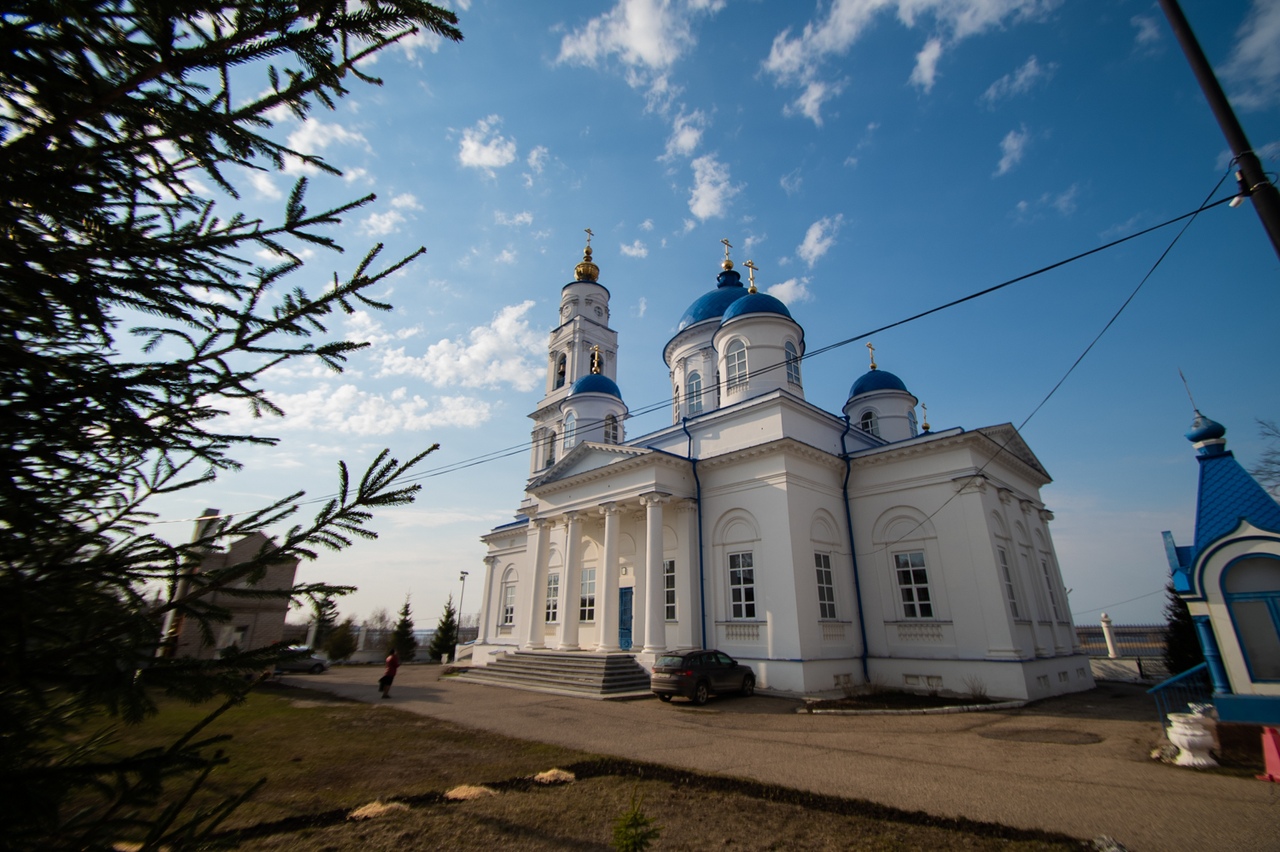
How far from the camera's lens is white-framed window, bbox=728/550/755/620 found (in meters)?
17.5

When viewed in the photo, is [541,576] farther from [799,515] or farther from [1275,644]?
[1275,644]

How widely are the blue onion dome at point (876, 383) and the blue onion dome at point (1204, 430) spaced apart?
52.4ft

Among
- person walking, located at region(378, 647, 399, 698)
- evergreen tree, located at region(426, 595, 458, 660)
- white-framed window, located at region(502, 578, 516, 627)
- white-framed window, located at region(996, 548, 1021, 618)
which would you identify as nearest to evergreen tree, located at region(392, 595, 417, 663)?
evergreen tree, located at region(426, 595, 458, 660)

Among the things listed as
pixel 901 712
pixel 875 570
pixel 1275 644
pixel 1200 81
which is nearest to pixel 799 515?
pixel 875 570

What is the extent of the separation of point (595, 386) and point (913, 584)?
629 inches

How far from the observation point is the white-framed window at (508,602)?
2825 centimetres

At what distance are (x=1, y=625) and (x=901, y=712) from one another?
14.6 meters

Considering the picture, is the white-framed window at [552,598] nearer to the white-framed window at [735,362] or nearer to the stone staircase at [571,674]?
the stone staircase at [571,674]

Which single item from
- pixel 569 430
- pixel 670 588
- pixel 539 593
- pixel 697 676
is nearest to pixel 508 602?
pixel 539 593

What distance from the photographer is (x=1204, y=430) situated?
9.59 m

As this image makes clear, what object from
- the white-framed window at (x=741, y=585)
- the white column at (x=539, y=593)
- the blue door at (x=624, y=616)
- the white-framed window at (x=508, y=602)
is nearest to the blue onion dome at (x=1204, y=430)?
the white-framed window at (x=741, y=585)

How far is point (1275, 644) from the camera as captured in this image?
816cm

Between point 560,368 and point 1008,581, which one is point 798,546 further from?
point 560,368

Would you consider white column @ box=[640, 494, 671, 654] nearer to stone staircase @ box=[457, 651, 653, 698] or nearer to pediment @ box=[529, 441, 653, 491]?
stone staircase @ box=[457, 651, 653, 698]
